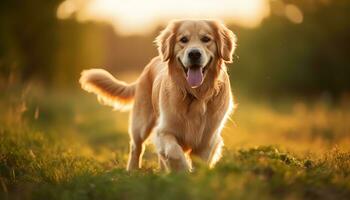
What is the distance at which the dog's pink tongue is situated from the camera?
6.61 metres

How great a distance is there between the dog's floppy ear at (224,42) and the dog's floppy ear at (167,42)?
0.50 meters

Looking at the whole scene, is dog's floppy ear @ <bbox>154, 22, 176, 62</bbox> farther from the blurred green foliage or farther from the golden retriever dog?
the blurred green foliage

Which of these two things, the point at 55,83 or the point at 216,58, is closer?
the point at 216,58

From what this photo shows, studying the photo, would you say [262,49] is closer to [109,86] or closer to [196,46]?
[109,86]

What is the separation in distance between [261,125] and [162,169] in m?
9.04

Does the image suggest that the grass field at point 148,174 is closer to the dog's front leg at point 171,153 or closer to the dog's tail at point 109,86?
the dog's front leg at point 171,153

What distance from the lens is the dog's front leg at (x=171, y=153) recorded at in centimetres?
622

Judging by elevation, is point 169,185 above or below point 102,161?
Answer: above

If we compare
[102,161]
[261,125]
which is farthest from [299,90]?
[102,161]

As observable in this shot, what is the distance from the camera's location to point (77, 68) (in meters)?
22.4

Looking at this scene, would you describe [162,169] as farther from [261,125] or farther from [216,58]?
[261,125]

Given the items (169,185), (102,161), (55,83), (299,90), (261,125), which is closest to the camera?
(169,185)

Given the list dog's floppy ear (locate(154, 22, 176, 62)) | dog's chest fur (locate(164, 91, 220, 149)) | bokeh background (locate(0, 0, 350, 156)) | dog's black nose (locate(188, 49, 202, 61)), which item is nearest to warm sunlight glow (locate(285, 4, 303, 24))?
bokeh background (locate(0, 0, 350, 156))

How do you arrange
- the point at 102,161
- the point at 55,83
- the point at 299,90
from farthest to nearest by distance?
the point at 299,90, the point at 55,83, the point at 102,161
